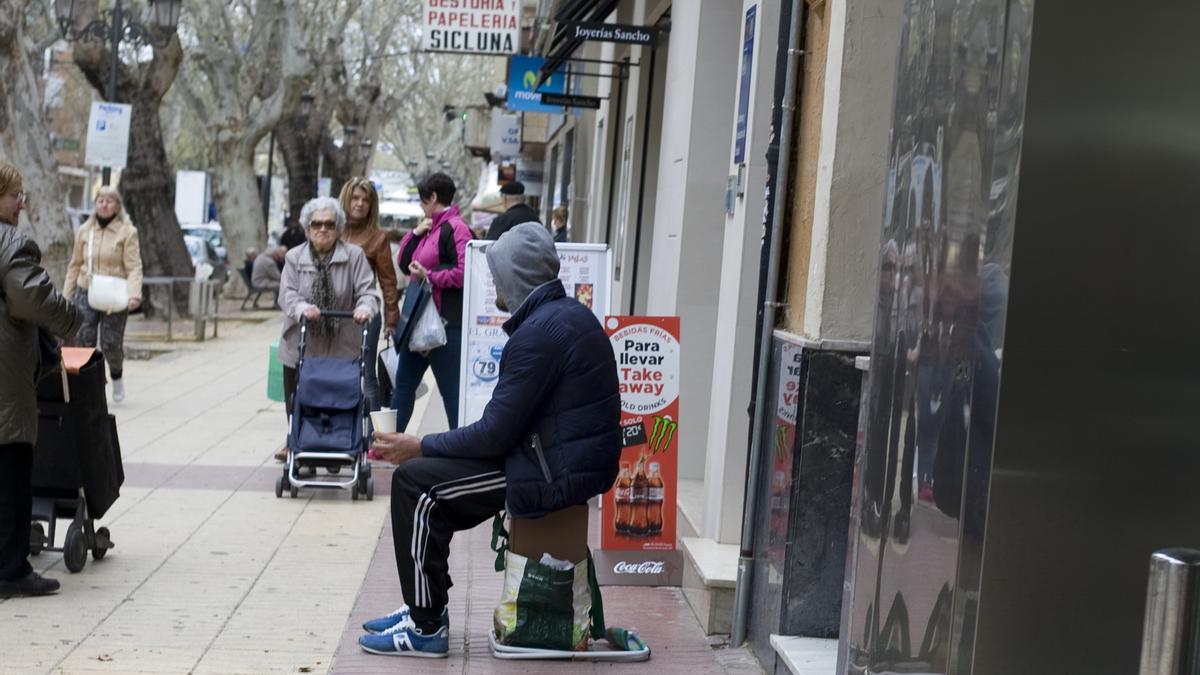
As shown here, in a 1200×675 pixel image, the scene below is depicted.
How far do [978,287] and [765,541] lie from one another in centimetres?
262

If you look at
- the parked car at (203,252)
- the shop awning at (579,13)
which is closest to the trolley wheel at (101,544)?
the shop awning at (579,13)

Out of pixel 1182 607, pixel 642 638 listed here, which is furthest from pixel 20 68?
pixel 1182 607

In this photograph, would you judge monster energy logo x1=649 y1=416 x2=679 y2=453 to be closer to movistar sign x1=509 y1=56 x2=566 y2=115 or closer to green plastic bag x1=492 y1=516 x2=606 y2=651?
green plastic bag x1=492 y1=516 x2=606 y2=651

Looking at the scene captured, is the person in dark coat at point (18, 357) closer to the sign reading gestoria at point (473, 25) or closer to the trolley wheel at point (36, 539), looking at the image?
the trolley wheel at point (36, 539)

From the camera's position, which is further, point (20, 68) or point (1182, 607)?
point (20, 68)

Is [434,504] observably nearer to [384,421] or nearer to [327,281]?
[384,421]

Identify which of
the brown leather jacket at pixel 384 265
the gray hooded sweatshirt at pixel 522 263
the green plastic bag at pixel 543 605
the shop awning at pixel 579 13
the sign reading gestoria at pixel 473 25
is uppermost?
the sign reading gestoria at pixel 473 25

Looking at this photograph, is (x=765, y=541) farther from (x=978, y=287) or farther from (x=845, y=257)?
(x=978, y=287)

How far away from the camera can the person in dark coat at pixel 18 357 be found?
6402 mm

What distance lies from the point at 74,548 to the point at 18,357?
1180 millimetres

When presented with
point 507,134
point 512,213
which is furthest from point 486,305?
point 507,134

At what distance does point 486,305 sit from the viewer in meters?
10.1

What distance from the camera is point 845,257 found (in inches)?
227

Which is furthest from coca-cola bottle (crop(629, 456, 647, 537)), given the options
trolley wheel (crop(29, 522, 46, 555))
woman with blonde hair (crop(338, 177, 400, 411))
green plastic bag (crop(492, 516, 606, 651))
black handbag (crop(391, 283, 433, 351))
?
woman with blonde hair (crop(338, 177, 400, 411))
